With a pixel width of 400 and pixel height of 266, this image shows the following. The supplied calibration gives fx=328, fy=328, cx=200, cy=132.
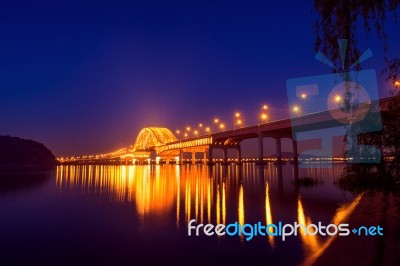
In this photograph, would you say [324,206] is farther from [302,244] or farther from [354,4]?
[354,4]

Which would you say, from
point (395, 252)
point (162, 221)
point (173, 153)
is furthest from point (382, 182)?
point (173, 153)

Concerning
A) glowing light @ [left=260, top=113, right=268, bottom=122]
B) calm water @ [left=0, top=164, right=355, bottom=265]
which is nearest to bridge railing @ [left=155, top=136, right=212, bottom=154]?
glowing light @ [left=260, top=113, right=268, bottom=122]

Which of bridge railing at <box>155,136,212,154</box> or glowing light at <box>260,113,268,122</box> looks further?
bridge railing at <box>155,136,212,154</box>

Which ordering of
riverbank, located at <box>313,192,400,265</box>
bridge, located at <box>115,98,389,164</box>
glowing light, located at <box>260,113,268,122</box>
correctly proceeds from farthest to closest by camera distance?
1. glowing light, located at <box>260,113,268,122</box>
2. bridge, located at <box>115,98,389,164</box>
3. riverbank, located at <box>313,192,400,265</box>

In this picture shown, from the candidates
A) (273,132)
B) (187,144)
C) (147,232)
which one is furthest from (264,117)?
(147,232)

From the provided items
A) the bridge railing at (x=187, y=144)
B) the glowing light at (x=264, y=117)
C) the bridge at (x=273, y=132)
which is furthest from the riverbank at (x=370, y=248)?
the bridge railing at (x=187, y=144)

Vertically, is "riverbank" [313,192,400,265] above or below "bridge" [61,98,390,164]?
below

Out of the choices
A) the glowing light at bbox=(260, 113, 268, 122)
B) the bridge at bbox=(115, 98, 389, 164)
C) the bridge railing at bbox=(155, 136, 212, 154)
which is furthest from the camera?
the bridge railing at bbox=(155, 136, 212, 154)

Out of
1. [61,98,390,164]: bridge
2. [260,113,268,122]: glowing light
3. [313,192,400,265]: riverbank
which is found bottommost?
[313,192,400,265]: riverbank

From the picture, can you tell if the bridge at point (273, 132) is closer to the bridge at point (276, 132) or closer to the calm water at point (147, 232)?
the bridge at point (276, 132)

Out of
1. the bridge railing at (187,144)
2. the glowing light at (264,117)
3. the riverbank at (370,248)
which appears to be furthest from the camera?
the bridge railing at (187,144)

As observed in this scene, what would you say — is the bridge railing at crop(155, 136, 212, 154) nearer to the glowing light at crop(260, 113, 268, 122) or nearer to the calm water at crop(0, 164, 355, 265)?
the glowing light at crop(260, 113, 268, 122)

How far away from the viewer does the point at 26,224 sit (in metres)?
18.6

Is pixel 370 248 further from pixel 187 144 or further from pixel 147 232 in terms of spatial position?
pixel 187 144
